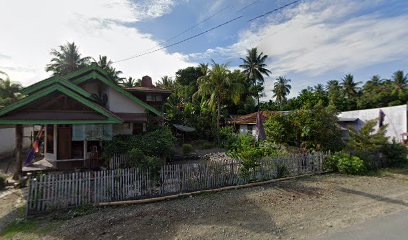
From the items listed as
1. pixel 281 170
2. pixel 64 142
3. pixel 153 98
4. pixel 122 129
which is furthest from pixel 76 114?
pixel 153 98

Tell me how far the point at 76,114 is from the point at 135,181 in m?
4.79

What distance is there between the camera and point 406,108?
2100cm

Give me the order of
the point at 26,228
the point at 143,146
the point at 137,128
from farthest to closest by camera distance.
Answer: the point at 137,128 < the point at 143,146 < the point at 26,228

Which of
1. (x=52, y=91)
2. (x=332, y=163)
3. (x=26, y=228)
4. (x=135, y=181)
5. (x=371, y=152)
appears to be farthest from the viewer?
(x=371, y=152)

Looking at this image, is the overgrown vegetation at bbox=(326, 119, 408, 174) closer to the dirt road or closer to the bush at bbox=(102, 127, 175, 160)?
the dirt road

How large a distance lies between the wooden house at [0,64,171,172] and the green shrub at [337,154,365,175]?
449 inches

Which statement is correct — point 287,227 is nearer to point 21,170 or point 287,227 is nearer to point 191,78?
point 21,170

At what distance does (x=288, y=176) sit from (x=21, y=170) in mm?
12563

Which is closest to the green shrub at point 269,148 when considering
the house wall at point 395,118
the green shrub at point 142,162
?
the green shrub at point 142,162

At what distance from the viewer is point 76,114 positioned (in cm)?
1070

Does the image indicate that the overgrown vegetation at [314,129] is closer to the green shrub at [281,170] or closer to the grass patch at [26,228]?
the green shrub at [281,170]

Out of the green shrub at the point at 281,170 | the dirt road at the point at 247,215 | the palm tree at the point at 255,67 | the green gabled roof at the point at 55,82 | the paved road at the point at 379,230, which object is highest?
the palm tree at the point at 255,67

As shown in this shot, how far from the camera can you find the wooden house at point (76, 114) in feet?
32.4

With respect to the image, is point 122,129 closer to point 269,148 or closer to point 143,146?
point 143,146
